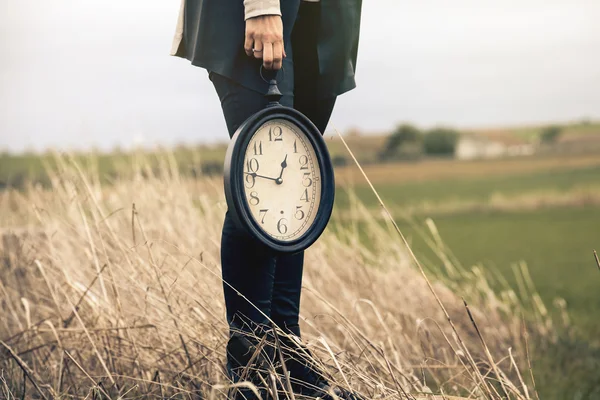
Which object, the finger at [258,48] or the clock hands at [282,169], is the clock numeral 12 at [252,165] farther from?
the finger at [258,48]

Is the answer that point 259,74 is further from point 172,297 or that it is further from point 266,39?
point 172,297

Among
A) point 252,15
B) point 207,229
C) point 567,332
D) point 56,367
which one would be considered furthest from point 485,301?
point 252,15

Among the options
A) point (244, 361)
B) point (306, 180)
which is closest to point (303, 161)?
point (306, 180)

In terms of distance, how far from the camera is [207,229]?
353cm

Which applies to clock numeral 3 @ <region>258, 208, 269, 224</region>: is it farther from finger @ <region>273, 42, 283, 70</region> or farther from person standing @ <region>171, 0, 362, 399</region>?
finger @ <region>273, 42, 283, 70</region>

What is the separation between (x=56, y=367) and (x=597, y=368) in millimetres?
2274

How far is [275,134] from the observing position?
1612 millimetres

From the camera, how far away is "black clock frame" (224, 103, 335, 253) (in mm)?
1525

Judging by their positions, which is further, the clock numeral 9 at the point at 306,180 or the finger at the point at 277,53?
the clock numeral 9 at the point at 306,180

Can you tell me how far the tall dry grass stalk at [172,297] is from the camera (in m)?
2.17

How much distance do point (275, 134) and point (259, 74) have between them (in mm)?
149

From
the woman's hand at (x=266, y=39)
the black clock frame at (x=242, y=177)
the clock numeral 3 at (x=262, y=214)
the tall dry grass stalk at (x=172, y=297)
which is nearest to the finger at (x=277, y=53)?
the woman's hand at (x=266, y=39)

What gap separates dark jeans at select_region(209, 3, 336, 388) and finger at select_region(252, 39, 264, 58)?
0.10m

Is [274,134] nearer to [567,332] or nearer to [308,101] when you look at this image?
[308,101]
